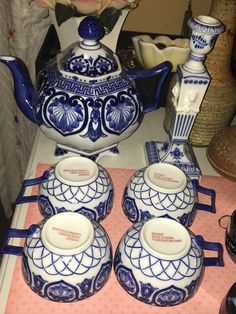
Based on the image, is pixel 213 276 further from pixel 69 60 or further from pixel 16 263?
pixel 69 60

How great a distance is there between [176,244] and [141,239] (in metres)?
0.05

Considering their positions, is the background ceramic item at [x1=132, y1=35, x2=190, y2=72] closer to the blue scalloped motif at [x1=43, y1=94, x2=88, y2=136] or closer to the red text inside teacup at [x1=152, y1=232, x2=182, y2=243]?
the blue scalloped motif at [x1=43, y1=94, x2=88, y2=136]

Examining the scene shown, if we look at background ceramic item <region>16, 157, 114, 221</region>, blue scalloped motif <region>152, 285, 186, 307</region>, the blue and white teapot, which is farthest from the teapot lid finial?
blue scalloped motif <region>152, 285, 186, 307</region>

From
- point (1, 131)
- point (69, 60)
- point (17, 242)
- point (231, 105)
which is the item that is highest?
point (69, 60)

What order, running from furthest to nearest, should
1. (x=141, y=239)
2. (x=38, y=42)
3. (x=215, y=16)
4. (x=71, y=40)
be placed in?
(x=38, y=42), (x=71, y=40), (x=215, y=16), (x=141, y=239)

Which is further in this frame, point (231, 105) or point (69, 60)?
point (231, 105)

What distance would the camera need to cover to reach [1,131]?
1.23 metres

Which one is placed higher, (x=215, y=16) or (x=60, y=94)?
(x=215, y=16)

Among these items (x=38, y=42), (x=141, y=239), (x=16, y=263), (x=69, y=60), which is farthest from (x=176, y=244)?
(x=38, y=42)

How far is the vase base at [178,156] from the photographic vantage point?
0.88 metres

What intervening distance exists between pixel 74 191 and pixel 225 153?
33 cm

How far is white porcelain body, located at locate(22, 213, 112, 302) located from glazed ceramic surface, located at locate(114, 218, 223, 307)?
0.04 metres

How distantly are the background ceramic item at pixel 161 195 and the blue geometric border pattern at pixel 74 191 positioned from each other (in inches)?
2.2

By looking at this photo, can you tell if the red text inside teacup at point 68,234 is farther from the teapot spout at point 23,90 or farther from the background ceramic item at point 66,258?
the teapot spout at point 23,90
